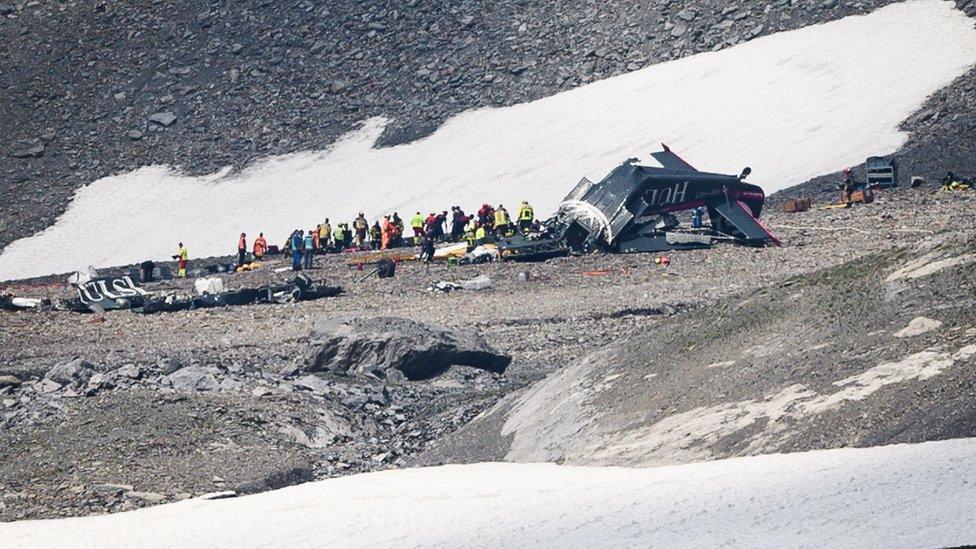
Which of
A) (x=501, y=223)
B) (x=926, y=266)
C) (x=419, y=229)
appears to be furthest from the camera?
(x=419, y=229)

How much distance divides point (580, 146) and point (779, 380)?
124ft

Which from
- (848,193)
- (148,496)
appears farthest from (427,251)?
(148,496)

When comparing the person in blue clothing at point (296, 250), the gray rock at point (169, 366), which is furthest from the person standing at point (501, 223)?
the gray rock at point (169, 366)

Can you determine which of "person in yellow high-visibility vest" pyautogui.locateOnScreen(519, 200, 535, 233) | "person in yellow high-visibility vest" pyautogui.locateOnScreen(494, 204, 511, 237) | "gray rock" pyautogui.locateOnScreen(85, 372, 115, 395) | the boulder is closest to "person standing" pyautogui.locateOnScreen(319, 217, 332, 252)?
→ "person in yellow high-visibility vest" pyautogui.locateOnScreen(494, 204, 511, 237)

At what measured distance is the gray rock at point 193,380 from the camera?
76.0 ft

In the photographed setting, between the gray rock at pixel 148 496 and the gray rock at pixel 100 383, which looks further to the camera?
the gray rock at pixel 100 383

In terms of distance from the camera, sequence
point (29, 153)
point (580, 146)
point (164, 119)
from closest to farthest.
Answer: point (580, 146), point (29, 153), point (164, 119)

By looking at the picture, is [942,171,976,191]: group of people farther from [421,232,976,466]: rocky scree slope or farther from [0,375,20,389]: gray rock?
[0,375,20,389]: gray rock

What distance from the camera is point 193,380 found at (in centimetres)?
2352

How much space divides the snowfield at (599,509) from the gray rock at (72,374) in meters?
7.09

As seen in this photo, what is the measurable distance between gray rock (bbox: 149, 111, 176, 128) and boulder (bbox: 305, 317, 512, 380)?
1437 inches

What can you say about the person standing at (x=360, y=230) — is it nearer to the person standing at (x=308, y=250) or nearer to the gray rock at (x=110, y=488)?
the person standing at (x=308, y=250)

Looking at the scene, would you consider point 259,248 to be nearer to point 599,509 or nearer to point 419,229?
point 419,229

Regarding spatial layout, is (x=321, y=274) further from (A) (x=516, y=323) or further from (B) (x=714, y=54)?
(B) (x=714, y=54)
